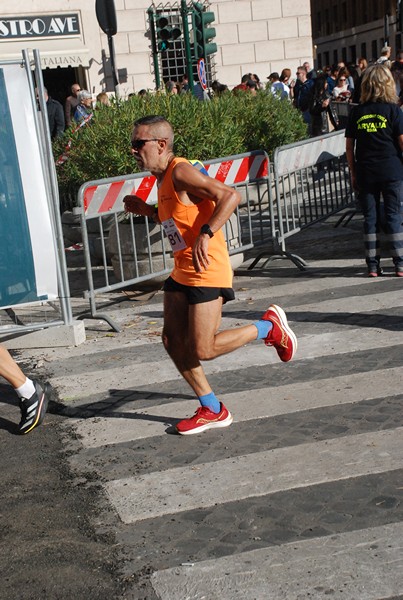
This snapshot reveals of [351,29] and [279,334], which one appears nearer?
[279,334]

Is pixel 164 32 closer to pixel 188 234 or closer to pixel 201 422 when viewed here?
pixel 188 234

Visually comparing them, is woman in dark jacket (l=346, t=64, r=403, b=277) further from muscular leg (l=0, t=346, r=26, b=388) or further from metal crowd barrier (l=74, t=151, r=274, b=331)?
muscular leg (l=0, t=346, r=26, b=388)

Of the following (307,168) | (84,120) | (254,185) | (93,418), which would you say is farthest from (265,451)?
(84,120)

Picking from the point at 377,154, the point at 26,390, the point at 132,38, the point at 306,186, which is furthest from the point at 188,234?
the point at 132,38

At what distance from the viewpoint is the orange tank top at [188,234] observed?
17.8 ft

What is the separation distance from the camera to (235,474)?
5.01 m

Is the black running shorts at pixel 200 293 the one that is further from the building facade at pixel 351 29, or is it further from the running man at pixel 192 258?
the building facade at pixel 351 29

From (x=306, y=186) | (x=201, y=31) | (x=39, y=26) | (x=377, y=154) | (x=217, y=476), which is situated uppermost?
(x=39, y=26)

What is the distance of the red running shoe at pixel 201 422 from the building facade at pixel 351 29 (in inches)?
2317

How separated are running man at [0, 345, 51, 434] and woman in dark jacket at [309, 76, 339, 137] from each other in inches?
610

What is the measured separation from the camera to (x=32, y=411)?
602 cm

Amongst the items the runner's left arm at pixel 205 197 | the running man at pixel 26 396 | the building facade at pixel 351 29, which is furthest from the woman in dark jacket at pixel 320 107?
the building facade at pixel 351 29

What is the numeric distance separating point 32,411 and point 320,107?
16.5 m

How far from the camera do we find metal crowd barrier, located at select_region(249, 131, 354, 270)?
10.5 m
